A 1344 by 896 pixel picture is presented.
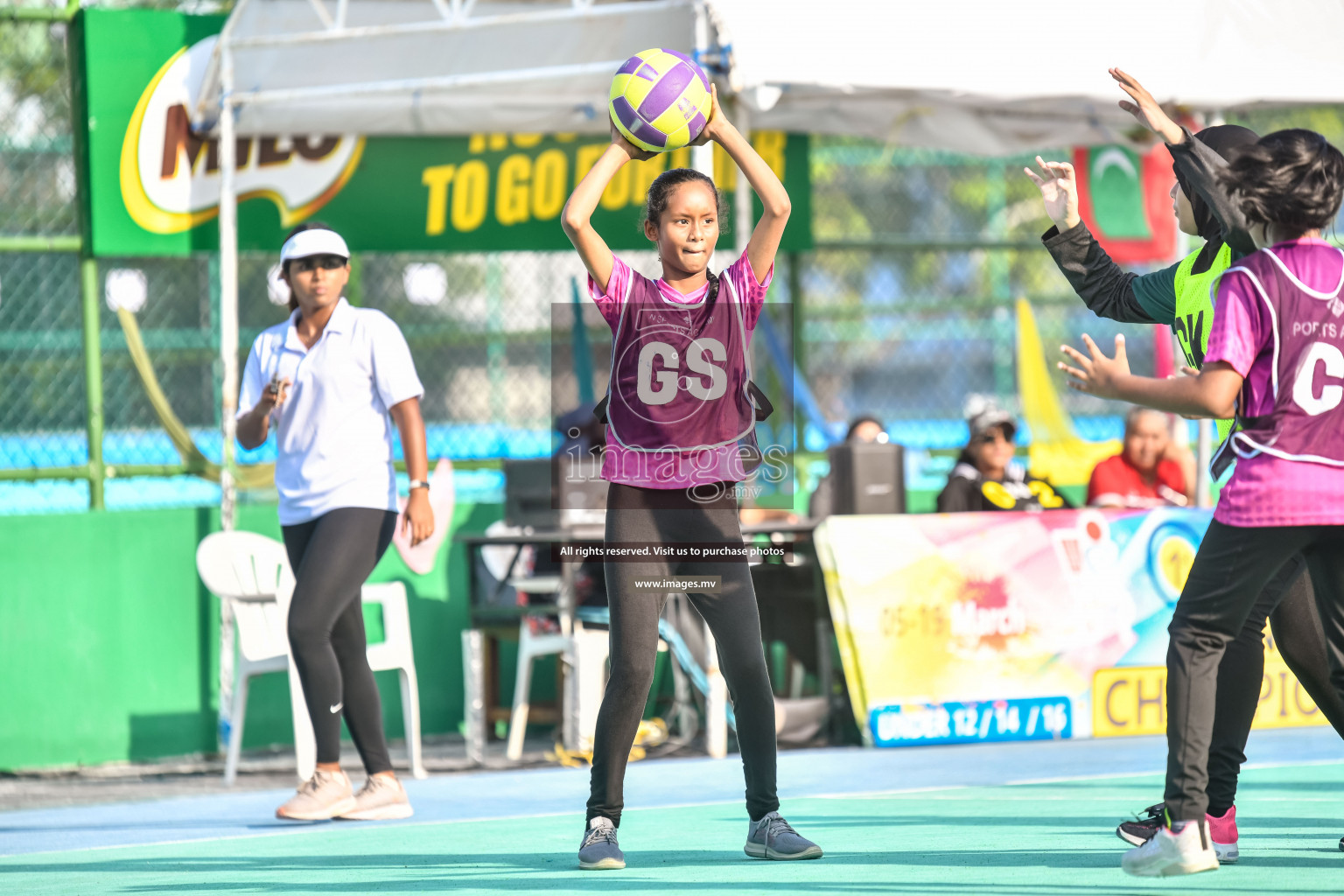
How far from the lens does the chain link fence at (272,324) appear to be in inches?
344

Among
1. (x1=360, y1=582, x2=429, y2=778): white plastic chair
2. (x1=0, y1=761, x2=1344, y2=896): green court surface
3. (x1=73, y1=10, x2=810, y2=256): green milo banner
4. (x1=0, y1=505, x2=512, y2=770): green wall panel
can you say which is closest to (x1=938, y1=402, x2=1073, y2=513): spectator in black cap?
(x1=73, y1=10, x2=810, y2=256): green milo banner

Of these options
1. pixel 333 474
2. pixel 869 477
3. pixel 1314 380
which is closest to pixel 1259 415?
pixel 1314 380

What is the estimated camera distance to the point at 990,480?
8.70 metres

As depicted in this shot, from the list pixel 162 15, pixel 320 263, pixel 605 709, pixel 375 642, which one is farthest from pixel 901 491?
pixel 162 15

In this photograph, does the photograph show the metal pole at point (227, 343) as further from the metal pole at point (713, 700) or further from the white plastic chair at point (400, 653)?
the metal pole at point (713, 700)

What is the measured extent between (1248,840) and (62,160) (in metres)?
7.05

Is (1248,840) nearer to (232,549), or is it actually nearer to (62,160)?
(232,549)

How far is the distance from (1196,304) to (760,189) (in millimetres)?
1274

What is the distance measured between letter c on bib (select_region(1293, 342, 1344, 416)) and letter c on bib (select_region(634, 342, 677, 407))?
1.67m

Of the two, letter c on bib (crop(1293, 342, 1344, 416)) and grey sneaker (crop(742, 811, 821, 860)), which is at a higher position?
letter c on bib (crop(1293, 342, 1344, 416))

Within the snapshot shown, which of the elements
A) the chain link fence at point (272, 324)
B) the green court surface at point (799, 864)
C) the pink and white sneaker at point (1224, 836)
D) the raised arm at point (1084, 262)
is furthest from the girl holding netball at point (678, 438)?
the chain link fence at point (272, 324)

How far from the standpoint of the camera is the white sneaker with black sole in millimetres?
3914

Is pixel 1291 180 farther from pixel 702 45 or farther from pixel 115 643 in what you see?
pixel 115 643

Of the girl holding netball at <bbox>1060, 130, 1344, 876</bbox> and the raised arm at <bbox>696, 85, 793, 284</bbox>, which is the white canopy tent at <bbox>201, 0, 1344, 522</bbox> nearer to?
the raised arm at <bbox>696, 85, 793, 284</bbox>
